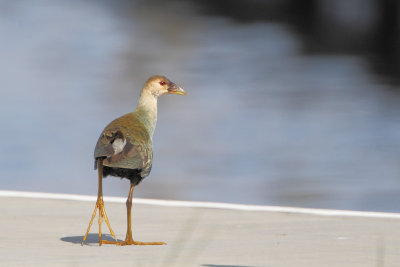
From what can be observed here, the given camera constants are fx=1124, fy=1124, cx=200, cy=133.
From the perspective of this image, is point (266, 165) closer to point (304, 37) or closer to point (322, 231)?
point (322, 231)

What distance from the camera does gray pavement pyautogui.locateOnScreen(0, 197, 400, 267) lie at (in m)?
6.57

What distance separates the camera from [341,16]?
38281 mm

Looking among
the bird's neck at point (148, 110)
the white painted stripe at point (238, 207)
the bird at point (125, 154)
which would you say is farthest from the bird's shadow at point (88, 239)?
the white painted stripe at point (238, 207)

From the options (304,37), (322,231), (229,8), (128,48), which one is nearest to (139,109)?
(322,231)

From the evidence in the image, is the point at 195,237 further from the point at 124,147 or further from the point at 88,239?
the point at 124,147

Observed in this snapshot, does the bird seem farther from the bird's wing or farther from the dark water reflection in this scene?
the dark water reflection

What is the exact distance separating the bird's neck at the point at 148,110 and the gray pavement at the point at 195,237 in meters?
0.79

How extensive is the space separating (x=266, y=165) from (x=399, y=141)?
3249mm

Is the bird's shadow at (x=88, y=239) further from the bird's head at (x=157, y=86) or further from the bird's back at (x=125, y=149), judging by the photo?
the bird's head at (x=157, y=86)

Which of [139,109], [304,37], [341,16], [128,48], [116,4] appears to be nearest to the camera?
[139,109]

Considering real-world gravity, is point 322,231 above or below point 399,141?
below

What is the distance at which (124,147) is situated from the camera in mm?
7191

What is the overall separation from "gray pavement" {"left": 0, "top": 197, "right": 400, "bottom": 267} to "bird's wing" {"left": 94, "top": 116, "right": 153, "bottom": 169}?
1.80ft

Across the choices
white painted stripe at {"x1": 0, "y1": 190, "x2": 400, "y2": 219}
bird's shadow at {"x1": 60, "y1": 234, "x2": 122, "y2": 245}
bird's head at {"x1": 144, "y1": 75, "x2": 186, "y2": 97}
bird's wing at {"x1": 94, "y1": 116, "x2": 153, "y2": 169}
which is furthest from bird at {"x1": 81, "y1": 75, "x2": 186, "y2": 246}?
white painted stripe at {"x1": 0, "y1": 190, "x2": 400, "y2": 219}
